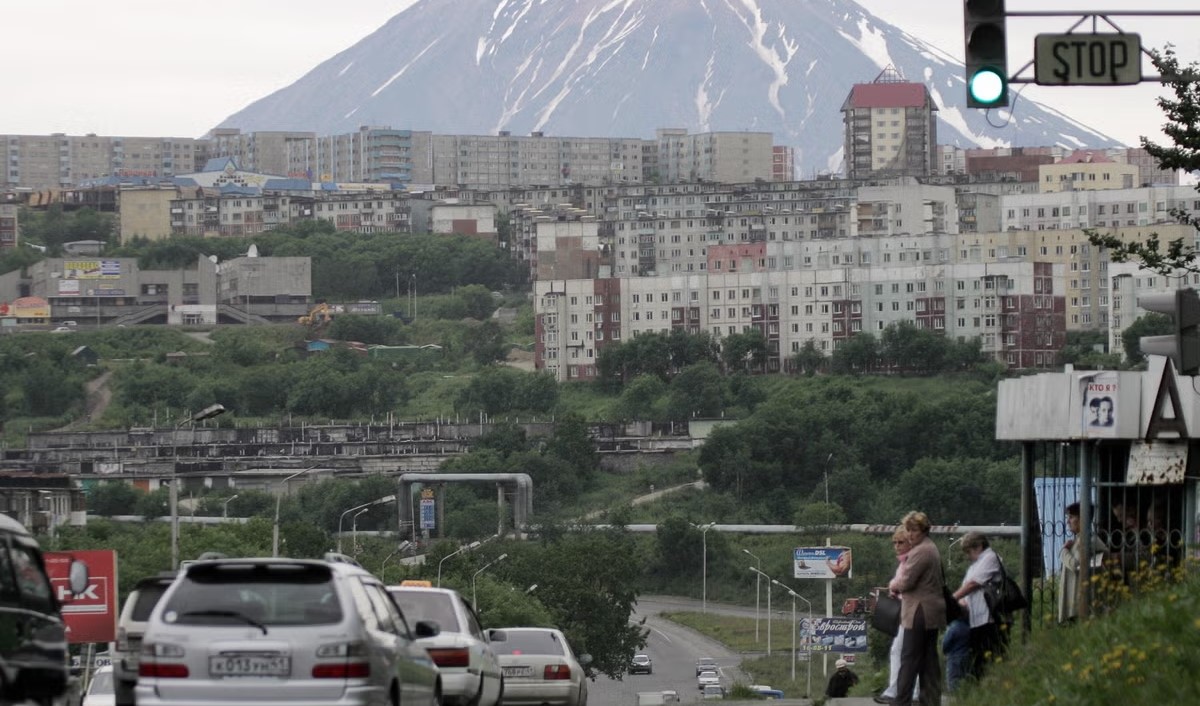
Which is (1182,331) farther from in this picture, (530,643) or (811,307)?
(811,307)

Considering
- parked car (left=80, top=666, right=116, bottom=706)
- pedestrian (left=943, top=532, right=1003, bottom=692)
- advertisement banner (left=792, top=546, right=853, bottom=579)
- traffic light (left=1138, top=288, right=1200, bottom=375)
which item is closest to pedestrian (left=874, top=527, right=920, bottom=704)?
pedestrian (left=943, top=532, right=1003, bottom=692)

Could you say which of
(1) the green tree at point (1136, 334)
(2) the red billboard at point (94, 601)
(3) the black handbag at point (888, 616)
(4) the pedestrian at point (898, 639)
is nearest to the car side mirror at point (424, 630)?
(4) the pedestrian at point (898, 639)

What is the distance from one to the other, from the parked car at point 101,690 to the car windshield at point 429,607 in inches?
129

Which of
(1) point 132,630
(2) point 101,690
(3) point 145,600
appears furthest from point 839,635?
(1) point 132,630

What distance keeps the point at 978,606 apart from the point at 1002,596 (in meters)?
0.20

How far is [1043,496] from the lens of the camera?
2455 centimetres

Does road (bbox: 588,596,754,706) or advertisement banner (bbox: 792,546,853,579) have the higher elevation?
advertisement banner (bbox: 792,546,853,579)

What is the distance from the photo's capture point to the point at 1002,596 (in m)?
19.9

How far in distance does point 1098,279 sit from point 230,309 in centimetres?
6497

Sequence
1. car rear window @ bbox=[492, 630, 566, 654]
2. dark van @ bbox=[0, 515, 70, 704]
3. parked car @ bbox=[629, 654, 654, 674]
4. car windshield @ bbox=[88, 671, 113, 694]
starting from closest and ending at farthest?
1. dark van @ bbox=[0, 515, 70, 704]
2. car windshield @ bbox=[88, 671, 113, 694]
3. car rear window @ bbox=[492, 630, 566, 654]
4. parked car @ bbox=[629, 654, 654, 674]

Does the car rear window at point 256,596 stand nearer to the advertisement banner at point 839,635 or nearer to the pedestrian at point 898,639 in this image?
the pedestrian at point 898,639

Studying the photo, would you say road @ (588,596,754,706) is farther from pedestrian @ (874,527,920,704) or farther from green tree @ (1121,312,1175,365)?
pedestrian @ (874,527,920,704)

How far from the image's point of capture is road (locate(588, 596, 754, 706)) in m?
76.8

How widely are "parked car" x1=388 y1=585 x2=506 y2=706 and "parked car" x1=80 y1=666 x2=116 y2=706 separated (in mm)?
3316
